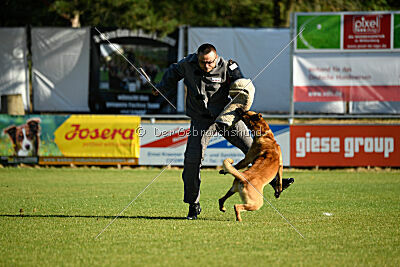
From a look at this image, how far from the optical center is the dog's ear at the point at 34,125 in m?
15.1

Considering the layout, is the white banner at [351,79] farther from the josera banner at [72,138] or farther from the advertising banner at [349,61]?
the josera banner at [72,138]

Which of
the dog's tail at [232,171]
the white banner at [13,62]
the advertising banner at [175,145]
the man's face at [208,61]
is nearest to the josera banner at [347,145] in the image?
the advertising banner at [175,145]

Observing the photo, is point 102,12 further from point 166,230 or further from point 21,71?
point 166,230

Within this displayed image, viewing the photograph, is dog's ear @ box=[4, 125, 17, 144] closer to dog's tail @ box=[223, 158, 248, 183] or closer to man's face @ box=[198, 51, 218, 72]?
man's face @ box=[198, 51, 218, 72]

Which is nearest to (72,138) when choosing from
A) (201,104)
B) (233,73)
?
A: (201,104)

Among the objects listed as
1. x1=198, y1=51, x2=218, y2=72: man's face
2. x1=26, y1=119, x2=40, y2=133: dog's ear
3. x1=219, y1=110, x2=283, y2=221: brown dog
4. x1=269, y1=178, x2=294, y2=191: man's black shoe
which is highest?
x1=198, y1=51, x2=218, y2=72: man's face

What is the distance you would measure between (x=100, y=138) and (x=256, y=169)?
8.47 m

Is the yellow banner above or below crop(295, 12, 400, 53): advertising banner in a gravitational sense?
below

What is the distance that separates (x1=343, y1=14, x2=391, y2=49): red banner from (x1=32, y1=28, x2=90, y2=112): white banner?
26.4ft

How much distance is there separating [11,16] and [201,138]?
69.6 feet

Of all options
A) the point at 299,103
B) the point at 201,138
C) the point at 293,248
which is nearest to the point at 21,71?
the point at 299,103

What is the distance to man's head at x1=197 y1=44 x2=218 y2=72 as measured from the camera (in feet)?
24.5

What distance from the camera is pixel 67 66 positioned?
19828 mm

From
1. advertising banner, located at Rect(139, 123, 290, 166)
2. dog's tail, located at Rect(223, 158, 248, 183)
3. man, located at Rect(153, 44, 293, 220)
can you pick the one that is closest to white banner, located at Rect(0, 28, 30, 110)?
advertising banner, located at Rect(139, 123, 290, 166)
